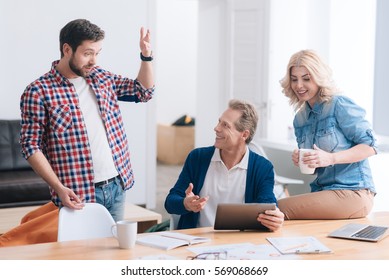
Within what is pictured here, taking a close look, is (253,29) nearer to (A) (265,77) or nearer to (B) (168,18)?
(A) (265,77)

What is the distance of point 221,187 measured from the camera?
256 centimetres

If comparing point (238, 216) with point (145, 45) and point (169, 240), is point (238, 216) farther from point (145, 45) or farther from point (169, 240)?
point (145, 45)

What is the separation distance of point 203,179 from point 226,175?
3.9 inches

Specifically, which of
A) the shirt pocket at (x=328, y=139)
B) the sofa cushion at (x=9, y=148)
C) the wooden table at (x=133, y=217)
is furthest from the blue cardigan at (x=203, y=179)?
the sofa cushion at (x=9, y=148)

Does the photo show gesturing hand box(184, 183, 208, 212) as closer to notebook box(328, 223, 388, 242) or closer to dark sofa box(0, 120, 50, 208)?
notebook box(328, 223, 388, 242)

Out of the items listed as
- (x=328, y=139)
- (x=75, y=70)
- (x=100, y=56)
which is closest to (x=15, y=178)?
(x=100, y=56)

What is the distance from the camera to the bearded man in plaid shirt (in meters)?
2.48

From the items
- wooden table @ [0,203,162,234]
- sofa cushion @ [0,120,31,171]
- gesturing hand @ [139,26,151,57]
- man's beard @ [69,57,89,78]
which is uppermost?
→ gesturing hand @ [139,26,151,57]

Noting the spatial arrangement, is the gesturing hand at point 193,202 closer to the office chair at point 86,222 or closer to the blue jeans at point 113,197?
the office chair at point 86,222

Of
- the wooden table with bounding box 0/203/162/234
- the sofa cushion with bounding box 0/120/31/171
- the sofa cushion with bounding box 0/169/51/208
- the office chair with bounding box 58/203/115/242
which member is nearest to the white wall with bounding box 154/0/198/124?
the sofa cushion with bounding box 0/120/31/171

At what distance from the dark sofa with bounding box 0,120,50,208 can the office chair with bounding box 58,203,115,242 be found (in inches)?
93.8

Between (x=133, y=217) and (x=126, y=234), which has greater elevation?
(x=126, y=234)

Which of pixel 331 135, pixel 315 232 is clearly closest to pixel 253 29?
pixel 331 135

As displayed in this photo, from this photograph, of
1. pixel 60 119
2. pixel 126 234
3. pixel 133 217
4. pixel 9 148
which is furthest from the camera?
pixel 9 148
